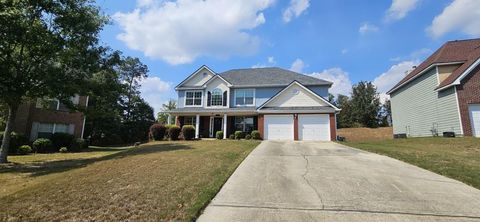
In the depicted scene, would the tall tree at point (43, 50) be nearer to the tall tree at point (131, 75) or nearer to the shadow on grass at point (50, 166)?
the shadow on grass at point (50, 166)

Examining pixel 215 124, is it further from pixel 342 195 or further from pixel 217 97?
pixel 342 195

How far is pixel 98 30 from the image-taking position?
594 inches

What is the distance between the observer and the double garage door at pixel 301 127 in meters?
22.6

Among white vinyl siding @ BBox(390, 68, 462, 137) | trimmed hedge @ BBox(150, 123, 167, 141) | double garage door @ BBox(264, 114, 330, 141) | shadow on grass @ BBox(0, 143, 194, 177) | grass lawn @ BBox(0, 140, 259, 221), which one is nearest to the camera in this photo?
grass lawn @ BBox(0, 140, 259, 221)

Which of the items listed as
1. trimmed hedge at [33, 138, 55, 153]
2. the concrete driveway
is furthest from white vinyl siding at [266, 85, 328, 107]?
trimmed hedge at [33, 138, 55, 153]

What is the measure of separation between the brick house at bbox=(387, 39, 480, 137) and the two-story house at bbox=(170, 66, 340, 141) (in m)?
7.25

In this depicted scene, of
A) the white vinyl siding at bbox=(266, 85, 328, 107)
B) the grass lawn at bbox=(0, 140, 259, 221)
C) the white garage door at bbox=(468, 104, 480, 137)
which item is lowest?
the grass lawn at bbox=(0, 140, 259, 221)

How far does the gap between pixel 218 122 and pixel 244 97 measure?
3583 millimetres

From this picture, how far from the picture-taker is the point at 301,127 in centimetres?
2297

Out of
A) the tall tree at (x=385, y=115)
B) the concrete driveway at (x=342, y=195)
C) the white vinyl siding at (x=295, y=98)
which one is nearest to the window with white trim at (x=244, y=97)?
the white vinyl siding at (x=295, y=98)

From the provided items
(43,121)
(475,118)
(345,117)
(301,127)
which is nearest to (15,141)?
(43,121)

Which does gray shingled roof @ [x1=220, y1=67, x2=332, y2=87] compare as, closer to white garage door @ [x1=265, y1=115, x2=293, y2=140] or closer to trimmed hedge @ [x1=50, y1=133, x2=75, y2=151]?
white garage door @ [x1=265, y1=115, x2=293, y2=140]

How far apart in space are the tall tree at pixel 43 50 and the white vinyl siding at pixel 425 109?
23.3m

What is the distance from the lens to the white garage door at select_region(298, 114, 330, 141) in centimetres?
2255
